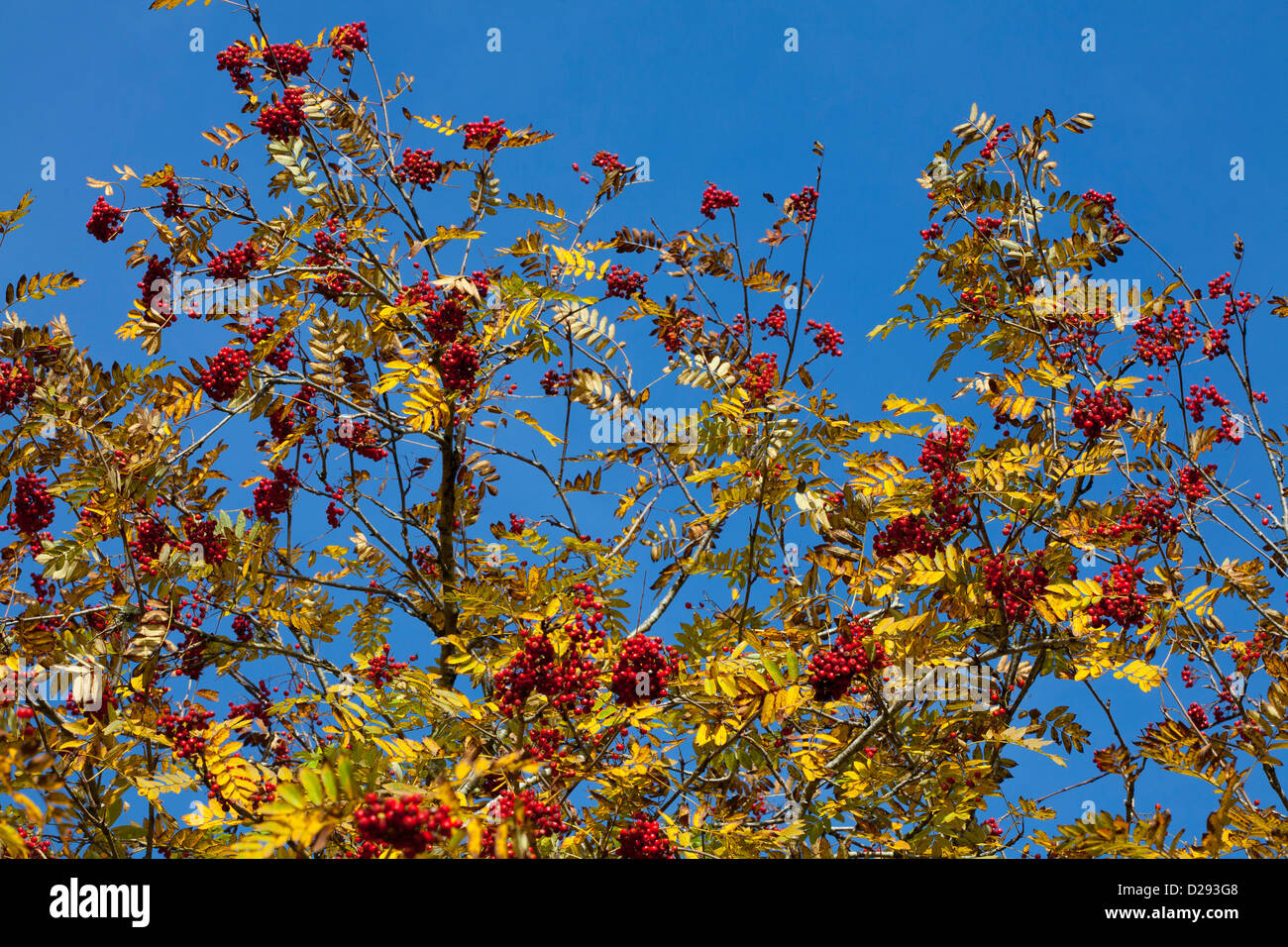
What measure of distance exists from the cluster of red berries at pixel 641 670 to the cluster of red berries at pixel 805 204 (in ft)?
11.9

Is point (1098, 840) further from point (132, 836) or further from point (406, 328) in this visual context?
point (406, 328)

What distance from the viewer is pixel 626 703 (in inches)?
156

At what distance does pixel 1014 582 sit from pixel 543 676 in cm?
252

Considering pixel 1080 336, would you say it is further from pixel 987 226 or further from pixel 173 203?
pixel 173 203

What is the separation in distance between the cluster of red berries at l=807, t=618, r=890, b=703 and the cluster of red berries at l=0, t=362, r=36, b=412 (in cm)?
472

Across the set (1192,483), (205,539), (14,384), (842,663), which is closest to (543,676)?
(842,663)

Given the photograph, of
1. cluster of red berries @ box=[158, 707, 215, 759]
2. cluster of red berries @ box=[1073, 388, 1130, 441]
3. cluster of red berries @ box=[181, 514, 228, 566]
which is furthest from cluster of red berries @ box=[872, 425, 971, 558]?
cluster of red berries @ box=[181, 514, 228, 566]

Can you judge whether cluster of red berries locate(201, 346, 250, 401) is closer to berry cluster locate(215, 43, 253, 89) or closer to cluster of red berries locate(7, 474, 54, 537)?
cluster of red berries locate(7, 474, 54, 537)

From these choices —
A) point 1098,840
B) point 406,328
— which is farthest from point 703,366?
point 1098,840

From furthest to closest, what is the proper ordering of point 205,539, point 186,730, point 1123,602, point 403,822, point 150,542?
point 205,539 < point 150,542 < point 1123,602 < point 186,730 < point 403,822

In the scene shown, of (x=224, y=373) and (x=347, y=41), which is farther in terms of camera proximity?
(x=347, y=41)

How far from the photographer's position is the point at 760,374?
6.23m

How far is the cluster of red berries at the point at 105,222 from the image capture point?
672cm
